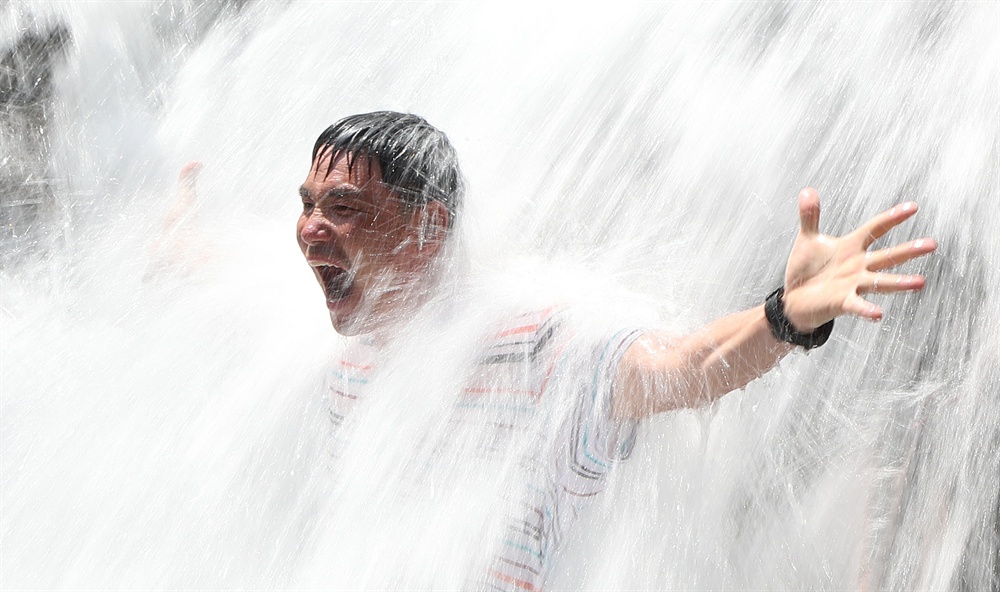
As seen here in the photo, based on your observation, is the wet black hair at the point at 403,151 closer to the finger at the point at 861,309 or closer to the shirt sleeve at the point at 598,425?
the shirt sleeve at the point at 598,425

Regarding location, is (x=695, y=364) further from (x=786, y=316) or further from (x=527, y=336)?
(x=527, y=336)

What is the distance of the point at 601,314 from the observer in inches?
88.5

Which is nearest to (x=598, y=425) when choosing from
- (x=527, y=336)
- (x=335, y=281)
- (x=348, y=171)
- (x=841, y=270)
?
(x=527, y=336)

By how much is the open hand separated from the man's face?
34.7 inches

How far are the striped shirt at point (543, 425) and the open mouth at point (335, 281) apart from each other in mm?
336

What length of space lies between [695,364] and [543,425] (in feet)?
1.27

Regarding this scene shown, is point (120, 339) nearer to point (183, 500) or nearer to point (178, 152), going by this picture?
point (183, 500)

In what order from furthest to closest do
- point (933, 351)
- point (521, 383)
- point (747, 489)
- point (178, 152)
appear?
point (178, 152)
point (933, 351)
point (747, 489)
point (521, 383)

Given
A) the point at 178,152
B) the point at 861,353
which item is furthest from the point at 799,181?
the point at 178,152

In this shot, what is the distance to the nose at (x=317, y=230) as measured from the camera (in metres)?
2.40

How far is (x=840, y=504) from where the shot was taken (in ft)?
10.2

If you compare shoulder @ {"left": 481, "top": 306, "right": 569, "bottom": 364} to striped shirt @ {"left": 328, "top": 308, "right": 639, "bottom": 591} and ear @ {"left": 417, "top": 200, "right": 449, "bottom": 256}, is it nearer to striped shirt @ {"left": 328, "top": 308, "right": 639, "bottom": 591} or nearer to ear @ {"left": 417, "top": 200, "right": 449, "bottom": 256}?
striped shirt @ {"left": 328, "top": 308, "right": 639, "bottom": 591}

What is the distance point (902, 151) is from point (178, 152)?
2.78m

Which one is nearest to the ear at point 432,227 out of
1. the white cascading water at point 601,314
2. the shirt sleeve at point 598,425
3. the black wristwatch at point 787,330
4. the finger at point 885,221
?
the white cascading water at point 601,314
